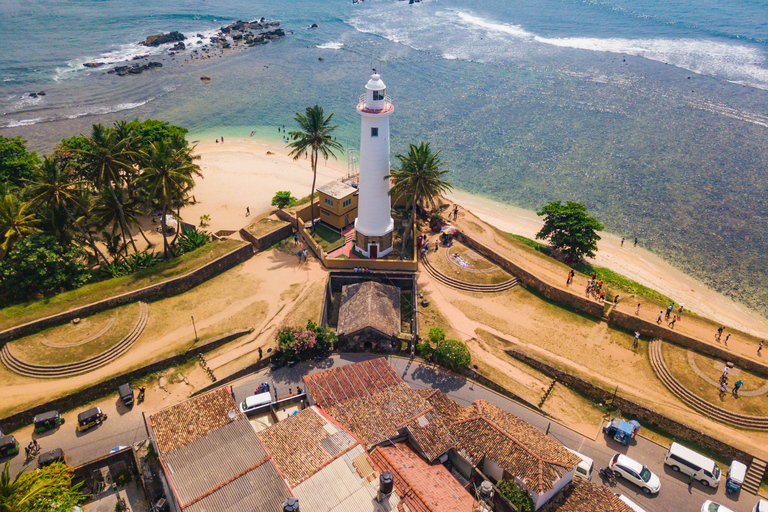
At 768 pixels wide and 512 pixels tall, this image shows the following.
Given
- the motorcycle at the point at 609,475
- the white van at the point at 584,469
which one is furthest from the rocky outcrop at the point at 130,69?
the motorcycle at the point at 609,475

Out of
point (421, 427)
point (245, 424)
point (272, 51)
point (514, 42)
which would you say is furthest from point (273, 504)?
point (514, 42)

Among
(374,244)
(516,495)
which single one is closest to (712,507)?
(516,495)

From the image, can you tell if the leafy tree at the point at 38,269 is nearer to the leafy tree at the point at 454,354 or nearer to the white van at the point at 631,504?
the leafy tree at the point at 454,354

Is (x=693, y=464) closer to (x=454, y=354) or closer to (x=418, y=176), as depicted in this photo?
(x=454, y=354)

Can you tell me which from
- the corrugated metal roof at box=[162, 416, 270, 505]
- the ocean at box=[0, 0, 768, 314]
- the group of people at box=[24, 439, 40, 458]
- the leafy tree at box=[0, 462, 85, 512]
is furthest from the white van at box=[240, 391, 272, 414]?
the ocean at box=[0, 0, 768, 314]

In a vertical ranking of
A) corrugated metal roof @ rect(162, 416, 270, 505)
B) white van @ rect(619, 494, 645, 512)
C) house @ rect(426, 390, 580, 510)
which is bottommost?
white van @ rect(619, 494, 645, 512)

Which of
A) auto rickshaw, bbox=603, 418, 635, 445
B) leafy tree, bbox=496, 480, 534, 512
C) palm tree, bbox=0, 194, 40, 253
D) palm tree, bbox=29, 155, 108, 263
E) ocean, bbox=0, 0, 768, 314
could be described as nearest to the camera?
leafy tree, bbox=496, 480, 534, 512

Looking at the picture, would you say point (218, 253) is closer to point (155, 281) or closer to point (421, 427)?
point (155, 281)

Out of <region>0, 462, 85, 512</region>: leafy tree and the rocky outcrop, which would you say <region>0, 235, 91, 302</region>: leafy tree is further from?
the rocky outcrop
